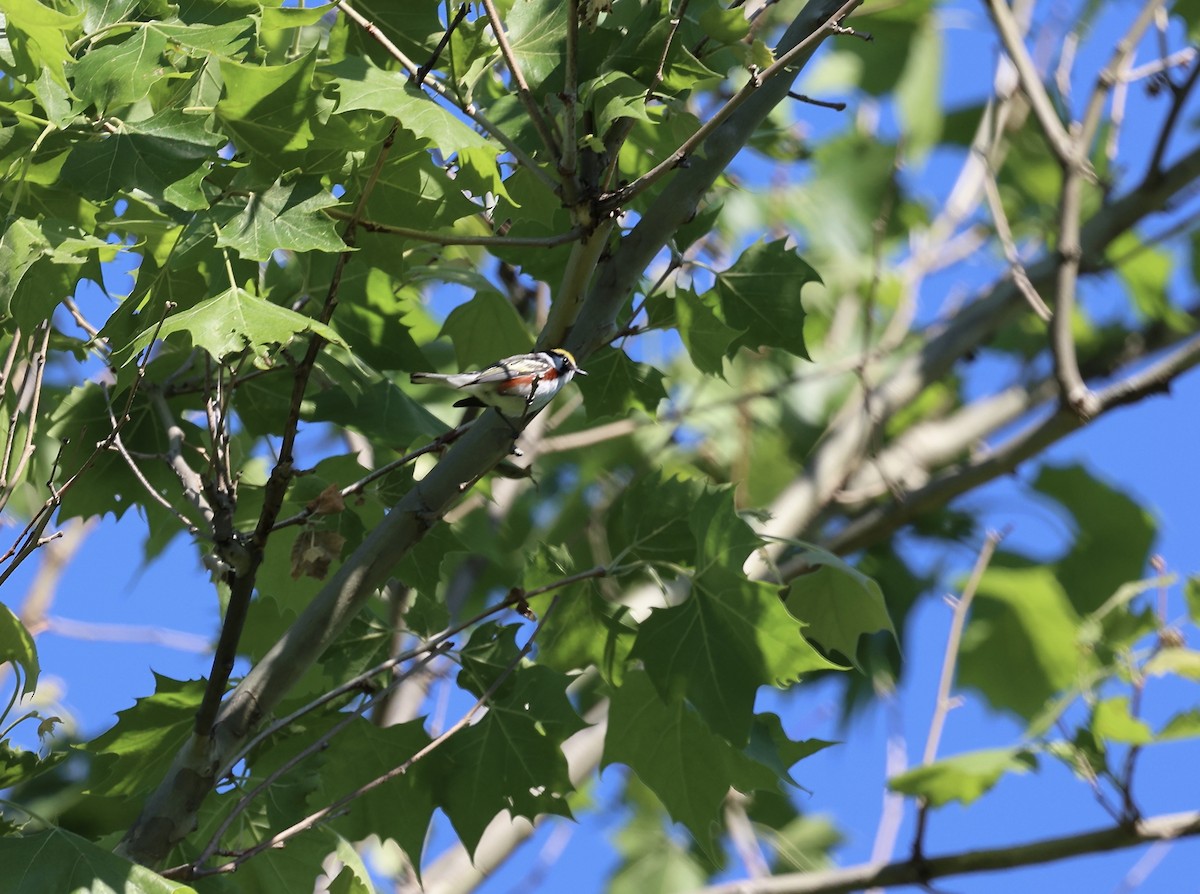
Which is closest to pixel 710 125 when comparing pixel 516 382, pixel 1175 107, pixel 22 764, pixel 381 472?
pixel 516 382

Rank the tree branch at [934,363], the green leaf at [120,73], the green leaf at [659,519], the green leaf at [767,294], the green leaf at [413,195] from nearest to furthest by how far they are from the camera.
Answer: the green leaf at [120,73], the green leaf at [413,195], the green leaf at [659,519], the green leaf at [767,294], the tree branch at [934,363]

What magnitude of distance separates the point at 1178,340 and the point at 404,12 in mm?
4854

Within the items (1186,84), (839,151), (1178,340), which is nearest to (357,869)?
(1186,84)

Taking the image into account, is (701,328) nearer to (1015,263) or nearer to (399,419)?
(399,419)

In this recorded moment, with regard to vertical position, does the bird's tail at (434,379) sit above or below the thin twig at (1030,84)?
below

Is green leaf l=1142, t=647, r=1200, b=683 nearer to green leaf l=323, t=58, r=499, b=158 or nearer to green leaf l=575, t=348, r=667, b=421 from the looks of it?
green leaf l=575, t=348, r=667, b=421

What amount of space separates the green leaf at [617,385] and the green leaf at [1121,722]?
144cm

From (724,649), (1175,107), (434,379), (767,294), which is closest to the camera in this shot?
(434,379)

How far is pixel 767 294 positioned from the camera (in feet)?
10.8

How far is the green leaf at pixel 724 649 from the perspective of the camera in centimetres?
275

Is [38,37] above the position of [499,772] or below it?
above

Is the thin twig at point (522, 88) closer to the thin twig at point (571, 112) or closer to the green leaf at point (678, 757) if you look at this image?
the thin twig at point (571, 112)

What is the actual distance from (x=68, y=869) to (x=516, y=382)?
1254 millimetres

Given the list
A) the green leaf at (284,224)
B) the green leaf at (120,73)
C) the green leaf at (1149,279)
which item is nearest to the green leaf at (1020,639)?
the green leaf at (1149,279)
